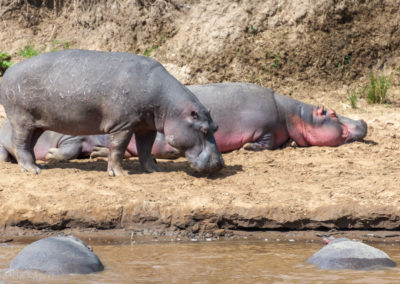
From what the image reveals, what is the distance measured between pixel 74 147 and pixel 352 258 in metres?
4.66

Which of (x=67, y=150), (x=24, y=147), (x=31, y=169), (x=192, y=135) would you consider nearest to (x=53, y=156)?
(x=67, y=150)

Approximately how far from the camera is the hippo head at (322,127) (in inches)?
393

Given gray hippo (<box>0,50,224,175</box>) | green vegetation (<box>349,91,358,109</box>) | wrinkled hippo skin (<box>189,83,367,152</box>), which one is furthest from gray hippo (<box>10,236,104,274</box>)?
green vegetation (<box>349,91,358,109</box>)

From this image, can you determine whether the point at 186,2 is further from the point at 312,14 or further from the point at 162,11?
the point at 312,14

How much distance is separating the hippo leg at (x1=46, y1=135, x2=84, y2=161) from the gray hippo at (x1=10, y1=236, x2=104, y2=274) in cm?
371

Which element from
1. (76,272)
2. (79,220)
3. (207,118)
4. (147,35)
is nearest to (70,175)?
(79,220)

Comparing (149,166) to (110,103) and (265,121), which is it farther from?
(265,121)

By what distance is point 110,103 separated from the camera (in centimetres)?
787

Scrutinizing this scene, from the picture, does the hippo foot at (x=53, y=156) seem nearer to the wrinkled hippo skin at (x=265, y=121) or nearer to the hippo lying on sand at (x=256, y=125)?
the hippo lying on sand at (x=256, y=125)

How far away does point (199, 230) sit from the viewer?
23.0 ft

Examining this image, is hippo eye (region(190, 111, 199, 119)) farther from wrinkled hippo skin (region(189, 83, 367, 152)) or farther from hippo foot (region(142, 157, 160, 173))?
wrinkled hippo skin (region(189, 83, 367, 152))

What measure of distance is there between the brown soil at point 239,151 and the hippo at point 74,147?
1.00ft

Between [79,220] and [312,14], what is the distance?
6450mm

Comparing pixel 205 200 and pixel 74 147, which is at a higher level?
pixel 205 200
